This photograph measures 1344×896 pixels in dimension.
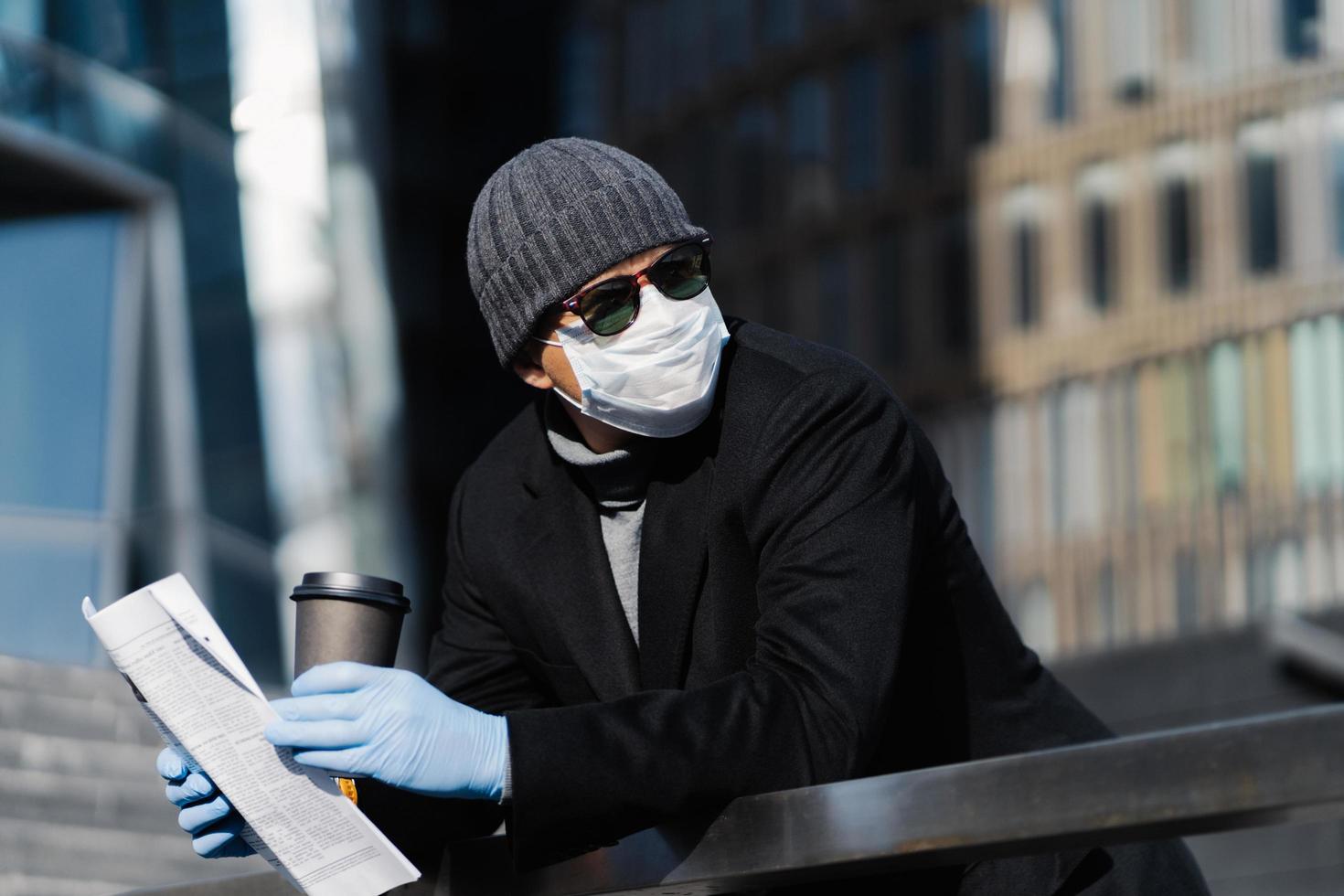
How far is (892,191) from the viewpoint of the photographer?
1183 inches

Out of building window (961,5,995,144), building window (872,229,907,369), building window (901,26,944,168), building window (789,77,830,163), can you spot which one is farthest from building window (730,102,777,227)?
building window (961,5,995,144)

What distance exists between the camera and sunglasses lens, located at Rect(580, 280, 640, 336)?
2793 millimetres

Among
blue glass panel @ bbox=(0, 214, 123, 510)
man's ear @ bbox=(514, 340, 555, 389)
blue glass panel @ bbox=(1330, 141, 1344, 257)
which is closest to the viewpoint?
man's ear @ bbox=(514, 340, 555, 389)

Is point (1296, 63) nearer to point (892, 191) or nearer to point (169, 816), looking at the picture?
point (892, 191)

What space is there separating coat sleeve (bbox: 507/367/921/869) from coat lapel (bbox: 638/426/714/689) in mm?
103

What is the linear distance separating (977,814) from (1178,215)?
2559 cm

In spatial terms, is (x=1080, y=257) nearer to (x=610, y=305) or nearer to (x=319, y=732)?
(x=610, y=305)

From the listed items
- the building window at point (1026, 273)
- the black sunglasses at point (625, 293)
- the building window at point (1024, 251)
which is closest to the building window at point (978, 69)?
the building window at point (1024, 251)

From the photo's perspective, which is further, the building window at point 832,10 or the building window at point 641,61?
the building window at point 641,61

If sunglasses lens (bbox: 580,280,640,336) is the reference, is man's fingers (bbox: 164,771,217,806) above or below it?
below

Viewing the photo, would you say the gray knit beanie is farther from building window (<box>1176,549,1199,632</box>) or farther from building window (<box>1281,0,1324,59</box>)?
building window (<box>1281,0,1324,59</box>)

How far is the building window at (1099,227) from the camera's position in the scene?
2741cm

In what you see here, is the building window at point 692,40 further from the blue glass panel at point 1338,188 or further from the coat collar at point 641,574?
the coat collar at point 641,574

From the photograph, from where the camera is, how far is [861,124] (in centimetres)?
3086
